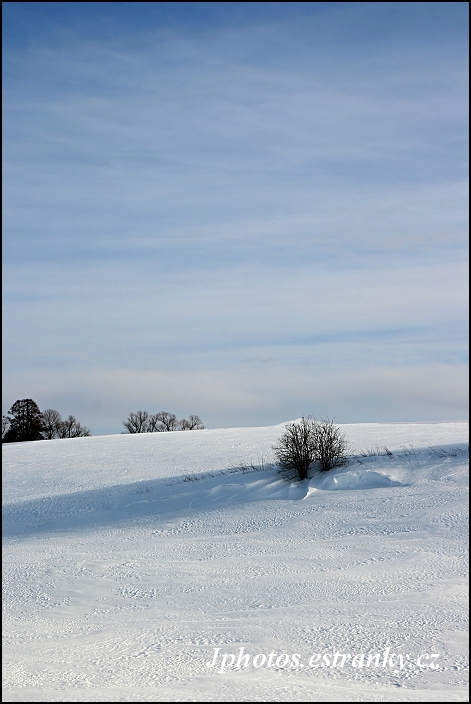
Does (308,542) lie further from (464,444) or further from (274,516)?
(464,444)

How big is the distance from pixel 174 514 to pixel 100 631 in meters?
8.50

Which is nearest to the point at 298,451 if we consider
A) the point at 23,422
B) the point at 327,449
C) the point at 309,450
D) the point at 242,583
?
→ the point at 309,450

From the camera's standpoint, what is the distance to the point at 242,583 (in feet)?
34.0

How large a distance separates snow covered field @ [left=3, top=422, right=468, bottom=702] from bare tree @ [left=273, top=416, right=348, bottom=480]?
0.71 metres

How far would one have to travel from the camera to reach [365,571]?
10.6 metres

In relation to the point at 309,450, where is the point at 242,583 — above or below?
below

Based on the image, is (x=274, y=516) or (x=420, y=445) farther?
(x=420, y=445)

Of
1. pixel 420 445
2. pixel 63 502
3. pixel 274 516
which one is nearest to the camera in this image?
pixel 274 516

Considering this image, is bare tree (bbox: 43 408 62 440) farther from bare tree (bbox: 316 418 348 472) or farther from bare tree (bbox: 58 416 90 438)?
bare tree (bbox: 316 418 348 472)

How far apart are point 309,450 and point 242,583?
8.76m

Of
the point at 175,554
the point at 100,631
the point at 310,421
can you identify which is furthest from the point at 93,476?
the point at 100,631

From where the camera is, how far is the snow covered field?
6.39m

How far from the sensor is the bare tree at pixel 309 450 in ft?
61.3

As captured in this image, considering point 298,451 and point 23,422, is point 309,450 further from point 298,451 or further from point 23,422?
point 23,422
